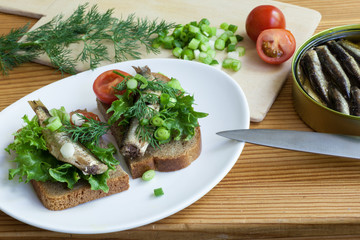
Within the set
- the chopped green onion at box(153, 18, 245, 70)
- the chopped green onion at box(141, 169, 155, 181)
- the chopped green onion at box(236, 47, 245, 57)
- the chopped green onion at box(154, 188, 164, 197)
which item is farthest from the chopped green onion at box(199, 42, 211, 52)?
the chopped green onion at box(154, 188, 164, 197)

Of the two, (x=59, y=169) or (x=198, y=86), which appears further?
(x=198, y=86)

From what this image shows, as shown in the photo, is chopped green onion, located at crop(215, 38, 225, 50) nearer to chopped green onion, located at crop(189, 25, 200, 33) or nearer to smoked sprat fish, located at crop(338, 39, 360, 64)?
chopped green onion, located at crop(189, 25, 200, 33)

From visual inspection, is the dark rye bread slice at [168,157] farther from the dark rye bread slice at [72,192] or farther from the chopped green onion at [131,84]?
the chopped green onion at [131,84]

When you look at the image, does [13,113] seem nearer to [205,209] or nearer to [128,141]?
[128,141]

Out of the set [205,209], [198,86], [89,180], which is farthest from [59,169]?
Result: [198,86]

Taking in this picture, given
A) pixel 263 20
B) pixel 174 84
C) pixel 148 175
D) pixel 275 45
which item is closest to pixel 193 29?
pixel 263 20

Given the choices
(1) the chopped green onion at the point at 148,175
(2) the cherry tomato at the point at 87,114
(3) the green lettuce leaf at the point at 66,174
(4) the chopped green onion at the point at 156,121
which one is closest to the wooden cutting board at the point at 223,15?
(2) the cherry tomato at the point at 87,114
